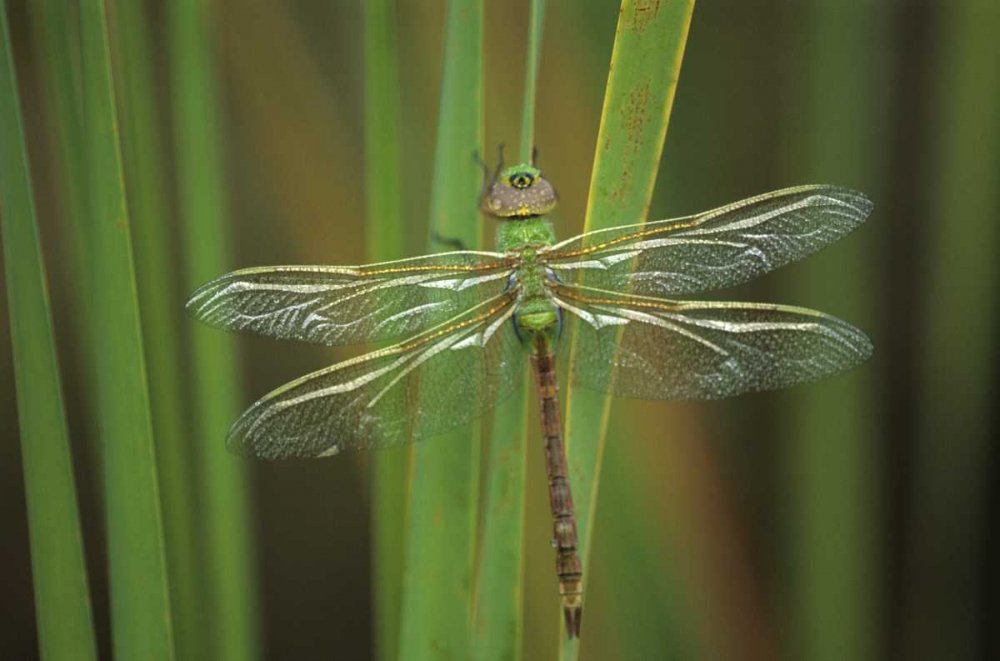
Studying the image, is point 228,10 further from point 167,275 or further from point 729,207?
point 729,207

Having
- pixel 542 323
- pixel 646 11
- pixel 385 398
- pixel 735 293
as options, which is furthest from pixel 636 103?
pixel 735 293

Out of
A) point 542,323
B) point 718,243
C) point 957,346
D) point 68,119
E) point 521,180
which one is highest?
point 68,119

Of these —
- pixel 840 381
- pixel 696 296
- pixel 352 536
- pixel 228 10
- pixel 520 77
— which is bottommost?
pixel 352 536

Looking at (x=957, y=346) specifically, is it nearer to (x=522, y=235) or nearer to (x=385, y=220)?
(x=522, y=235)

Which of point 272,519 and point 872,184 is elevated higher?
point 872,184

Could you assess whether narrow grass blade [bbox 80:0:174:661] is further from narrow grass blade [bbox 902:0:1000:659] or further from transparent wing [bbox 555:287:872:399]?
narrow grass blade [bbox 902:0:1000:659]

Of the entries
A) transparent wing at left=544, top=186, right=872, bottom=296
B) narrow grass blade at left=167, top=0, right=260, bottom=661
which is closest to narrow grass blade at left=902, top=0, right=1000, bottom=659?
transparent wing at left=544, top=186, right=872, bottom=296

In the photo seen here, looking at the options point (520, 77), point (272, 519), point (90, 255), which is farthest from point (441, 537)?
point (520, 77)
